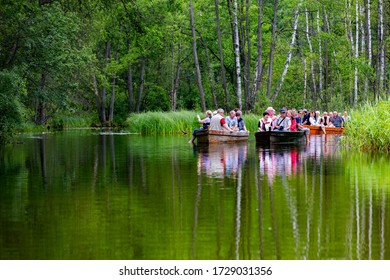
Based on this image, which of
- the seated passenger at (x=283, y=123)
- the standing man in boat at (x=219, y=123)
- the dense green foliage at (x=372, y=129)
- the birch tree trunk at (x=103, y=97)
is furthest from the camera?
the birch tree trunk at (x=103, y=97)

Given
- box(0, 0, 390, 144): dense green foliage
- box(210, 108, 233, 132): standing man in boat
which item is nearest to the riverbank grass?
box(0, 0, 390, 144): dense green foliage

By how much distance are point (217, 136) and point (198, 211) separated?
20720 millimetres

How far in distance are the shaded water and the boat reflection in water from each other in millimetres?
47

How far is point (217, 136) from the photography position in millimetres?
32031

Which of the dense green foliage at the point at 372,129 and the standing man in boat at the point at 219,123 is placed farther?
the standing man in boat at the point at 219,123

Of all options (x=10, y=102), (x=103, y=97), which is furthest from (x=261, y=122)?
(x=103, y=97)

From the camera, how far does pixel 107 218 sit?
35.6ft

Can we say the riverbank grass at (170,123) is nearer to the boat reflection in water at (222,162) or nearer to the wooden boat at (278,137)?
the wooden boat at (278,137)

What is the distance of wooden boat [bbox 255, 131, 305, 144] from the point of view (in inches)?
1211

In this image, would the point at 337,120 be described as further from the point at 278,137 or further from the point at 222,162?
the point at 222,162

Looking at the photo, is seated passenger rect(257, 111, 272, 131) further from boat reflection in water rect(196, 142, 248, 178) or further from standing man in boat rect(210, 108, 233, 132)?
boat reflection in water rect(196, 142, 248, 178)

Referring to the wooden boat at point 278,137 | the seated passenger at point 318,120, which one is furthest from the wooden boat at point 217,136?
→ the seated passenger at point 318,120

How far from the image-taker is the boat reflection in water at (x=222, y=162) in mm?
17897

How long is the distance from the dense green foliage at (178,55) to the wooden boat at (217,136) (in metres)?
4.23
